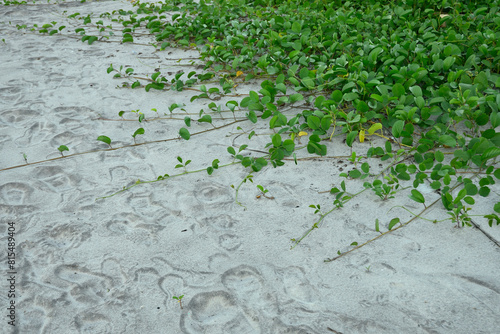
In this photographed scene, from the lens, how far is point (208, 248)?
1.66m

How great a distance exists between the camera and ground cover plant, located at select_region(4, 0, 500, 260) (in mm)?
1853

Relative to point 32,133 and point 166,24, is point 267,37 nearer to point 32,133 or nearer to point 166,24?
point 166,24

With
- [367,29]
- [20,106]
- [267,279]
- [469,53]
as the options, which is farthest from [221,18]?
[267,279]

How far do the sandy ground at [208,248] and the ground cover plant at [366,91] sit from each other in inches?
2.4

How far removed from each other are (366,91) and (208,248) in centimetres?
121

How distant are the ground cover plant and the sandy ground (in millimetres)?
61

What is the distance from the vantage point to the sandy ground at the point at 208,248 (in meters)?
1.38

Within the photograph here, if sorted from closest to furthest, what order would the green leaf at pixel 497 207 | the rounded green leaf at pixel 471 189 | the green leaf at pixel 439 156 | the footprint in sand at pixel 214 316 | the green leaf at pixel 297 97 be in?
the footprint in sand at pixel 214 316 → the green leaf at pixel 497 207 → the rounded green leaf at pixel 471 189 → the green leaf at pixel 439 156 → the green leaf at pixel 297 97

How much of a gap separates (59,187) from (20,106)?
3.48 feet

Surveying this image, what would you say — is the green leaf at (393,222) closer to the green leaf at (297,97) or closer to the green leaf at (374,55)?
the green leaf at (297,97)

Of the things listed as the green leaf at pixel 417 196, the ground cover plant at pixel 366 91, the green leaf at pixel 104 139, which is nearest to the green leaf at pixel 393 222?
the ground cover plant at pixel 366 91

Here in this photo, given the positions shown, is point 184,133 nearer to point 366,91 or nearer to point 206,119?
point 206,119

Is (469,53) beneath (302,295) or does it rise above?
above

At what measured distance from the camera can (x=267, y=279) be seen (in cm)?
151
